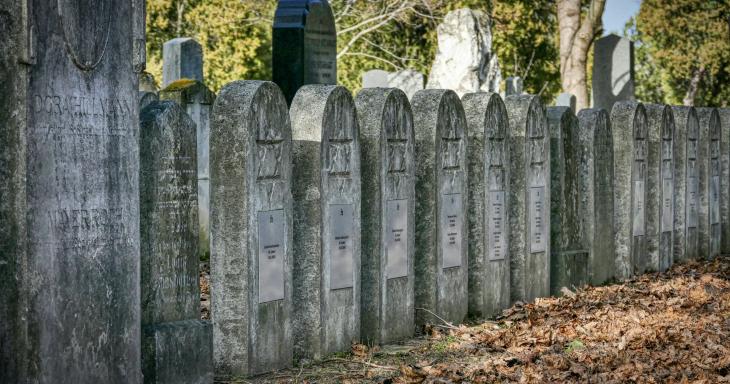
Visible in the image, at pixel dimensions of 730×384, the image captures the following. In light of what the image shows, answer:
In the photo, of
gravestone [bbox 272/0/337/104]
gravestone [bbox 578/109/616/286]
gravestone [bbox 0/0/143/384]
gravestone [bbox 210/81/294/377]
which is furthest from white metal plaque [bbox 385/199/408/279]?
gravestone [bbox 272/0/337/104]

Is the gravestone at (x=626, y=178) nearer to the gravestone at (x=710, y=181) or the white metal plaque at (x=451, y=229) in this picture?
the gravestone at (x=710, y=181)

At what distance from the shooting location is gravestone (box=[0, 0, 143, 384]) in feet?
17.1

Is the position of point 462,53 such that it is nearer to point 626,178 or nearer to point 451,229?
point 626,178

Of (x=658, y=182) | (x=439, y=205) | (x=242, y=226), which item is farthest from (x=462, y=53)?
(x=242, y=226)

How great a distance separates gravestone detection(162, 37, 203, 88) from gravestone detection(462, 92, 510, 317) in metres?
7.47

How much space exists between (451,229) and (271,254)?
2.32 m

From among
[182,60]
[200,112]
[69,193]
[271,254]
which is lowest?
[271,254]

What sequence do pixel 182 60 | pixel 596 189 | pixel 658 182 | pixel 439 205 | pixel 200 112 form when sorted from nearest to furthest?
pixel 439 205, pixel 596 189, pixel 658 182, pixel 200 112, pixel 182 60

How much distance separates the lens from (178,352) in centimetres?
627

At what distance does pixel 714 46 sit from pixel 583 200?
103ft

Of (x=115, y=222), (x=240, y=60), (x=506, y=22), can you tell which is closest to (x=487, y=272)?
(x=115, y=222)

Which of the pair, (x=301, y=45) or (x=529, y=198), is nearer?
(x=529, y=198)

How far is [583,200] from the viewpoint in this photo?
11.2 m

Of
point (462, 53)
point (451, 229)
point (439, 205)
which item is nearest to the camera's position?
point (439, 205)
